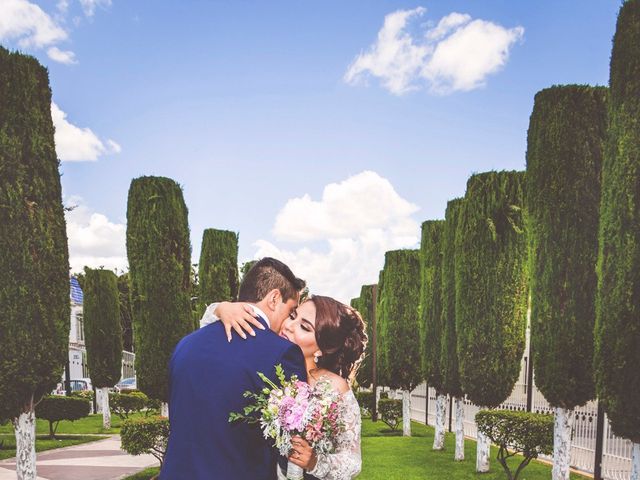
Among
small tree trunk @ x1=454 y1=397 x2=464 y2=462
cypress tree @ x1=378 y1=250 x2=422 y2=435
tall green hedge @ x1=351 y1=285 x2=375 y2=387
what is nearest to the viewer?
small tree trunk @ x1=454 y1=397 x2=464 y2=462

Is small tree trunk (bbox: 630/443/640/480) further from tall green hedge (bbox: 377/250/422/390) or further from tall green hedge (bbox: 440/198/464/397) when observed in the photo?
tall green hedge (bbox: 377/250/422/390)

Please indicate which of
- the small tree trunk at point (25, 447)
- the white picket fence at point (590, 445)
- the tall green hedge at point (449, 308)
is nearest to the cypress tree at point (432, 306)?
the tall green hedge at point (449, 308)

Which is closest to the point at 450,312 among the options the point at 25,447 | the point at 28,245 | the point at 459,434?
the point at 459,434

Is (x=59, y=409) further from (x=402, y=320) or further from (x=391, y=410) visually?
(x=402, y=320)

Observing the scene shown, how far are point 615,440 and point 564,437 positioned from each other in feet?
10.6

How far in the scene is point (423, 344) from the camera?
16.8m

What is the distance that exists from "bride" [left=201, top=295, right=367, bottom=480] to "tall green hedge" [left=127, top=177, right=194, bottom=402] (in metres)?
→ 8.90

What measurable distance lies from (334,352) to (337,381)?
0.20 meters

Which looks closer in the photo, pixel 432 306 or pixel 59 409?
pixel 432 306

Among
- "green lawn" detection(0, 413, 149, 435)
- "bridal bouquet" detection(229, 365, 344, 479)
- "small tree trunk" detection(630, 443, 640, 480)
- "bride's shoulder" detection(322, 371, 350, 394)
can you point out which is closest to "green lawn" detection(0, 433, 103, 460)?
"green lawn" detection(0, 413, 149, 435)

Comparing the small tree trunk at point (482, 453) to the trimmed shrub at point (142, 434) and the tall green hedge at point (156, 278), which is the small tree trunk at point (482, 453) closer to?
the trimmed shrub at point (142, 434)

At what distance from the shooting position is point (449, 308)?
1466 centimetres

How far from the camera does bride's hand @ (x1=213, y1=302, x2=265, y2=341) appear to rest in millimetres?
2246

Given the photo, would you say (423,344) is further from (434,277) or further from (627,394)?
(627,394)
